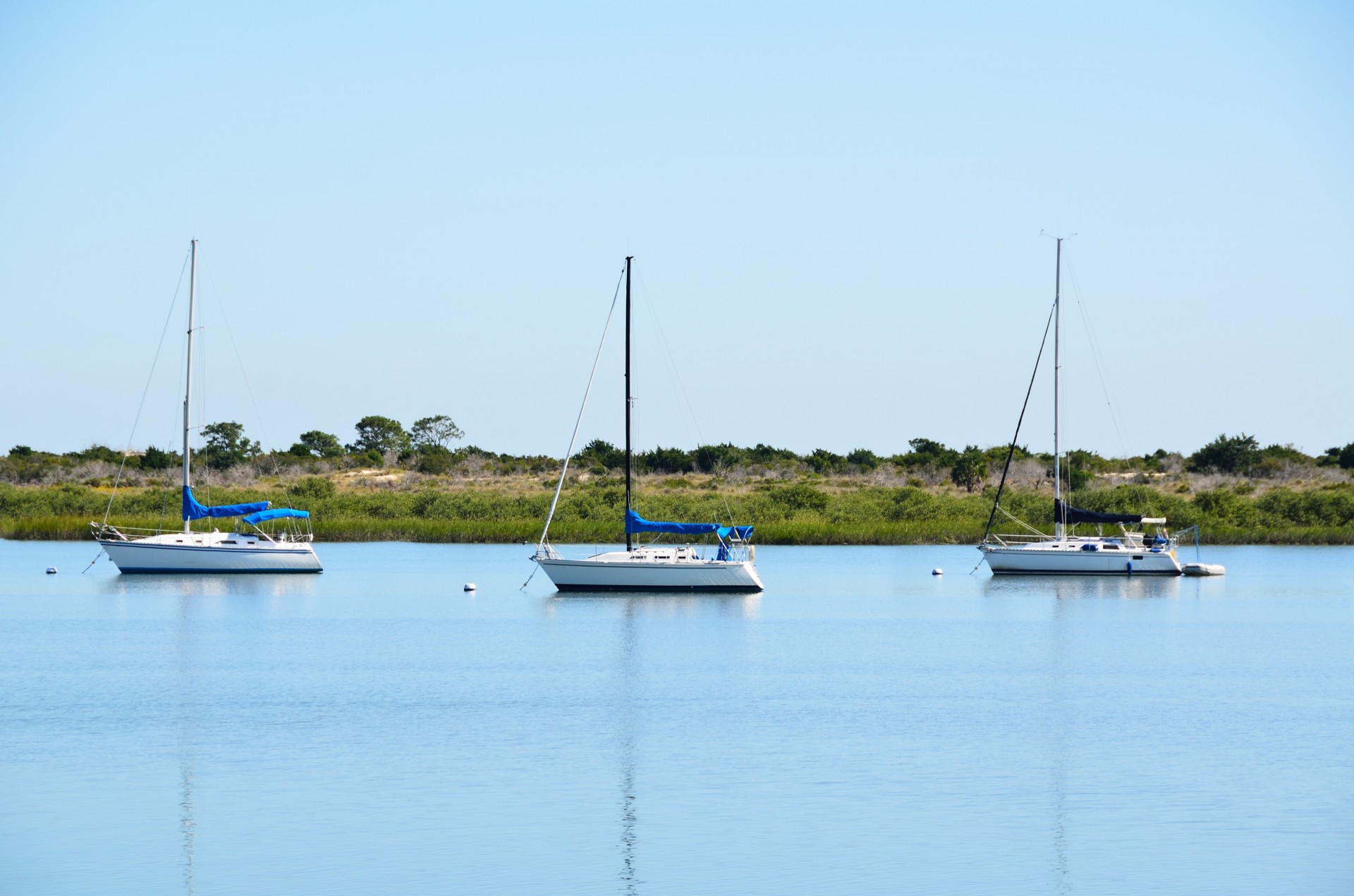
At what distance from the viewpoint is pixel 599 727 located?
21.9 metres

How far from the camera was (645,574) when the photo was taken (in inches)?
1642

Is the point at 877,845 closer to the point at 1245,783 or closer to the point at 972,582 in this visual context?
the point at 1245,783

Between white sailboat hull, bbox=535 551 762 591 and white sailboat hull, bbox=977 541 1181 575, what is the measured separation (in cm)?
1153

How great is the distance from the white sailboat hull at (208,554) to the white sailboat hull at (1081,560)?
68.7ft

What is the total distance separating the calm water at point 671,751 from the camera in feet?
48.5

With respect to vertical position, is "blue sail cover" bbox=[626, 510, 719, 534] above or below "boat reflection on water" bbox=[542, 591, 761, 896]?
above

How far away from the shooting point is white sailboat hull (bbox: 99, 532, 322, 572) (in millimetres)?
48031

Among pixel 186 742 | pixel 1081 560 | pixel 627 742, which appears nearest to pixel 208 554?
pixel 1081 560

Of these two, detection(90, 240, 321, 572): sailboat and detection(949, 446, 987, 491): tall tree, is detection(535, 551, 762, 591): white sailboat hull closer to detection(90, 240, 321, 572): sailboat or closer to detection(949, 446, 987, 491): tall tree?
detection(90, 240, 321, 572): sailboat

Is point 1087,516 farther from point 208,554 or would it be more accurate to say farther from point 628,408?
point 208,554

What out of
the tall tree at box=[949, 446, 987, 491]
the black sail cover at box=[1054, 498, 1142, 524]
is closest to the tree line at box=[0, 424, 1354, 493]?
the tall tree at box=[949, 446, 987, 491]

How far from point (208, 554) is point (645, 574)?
14362 mm

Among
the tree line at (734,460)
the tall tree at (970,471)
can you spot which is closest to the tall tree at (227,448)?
the tree line at (734,460)

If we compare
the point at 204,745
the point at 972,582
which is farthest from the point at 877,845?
the point at 972,582
